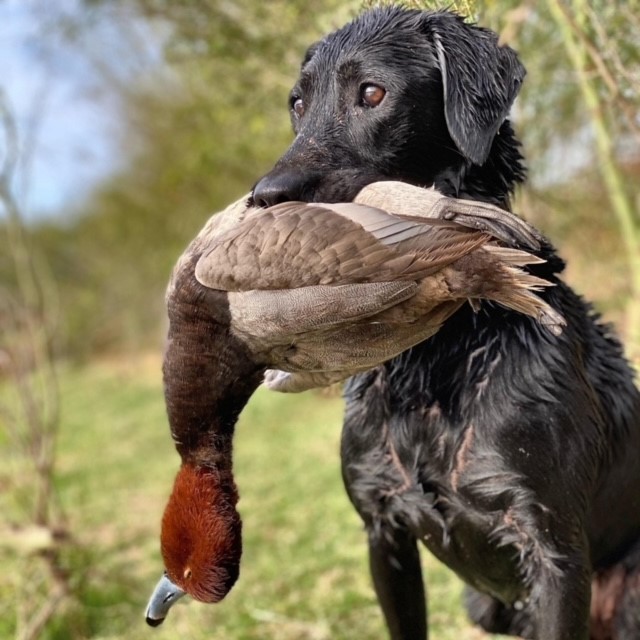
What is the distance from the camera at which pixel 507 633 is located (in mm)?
2326

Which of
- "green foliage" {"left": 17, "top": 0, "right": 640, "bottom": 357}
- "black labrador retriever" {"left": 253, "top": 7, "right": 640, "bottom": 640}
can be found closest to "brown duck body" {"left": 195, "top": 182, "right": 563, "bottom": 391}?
"black labrador retriever" {"left": 253, "top": 7, "right": 640, "bottom": 640}

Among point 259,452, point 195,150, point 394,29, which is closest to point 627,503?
point 394,29

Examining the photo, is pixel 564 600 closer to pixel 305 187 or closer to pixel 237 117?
pixel 305 187

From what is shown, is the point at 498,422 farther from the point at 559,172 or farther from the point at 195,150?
the point at 195,150

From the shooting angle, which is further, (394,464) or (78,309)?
(78,309)

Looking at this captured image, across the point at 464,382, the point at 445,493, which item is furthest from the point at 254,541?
the point at 464,382

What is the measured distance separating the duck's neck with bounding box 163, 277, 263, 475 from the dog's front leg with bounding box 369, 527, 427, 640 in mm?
646

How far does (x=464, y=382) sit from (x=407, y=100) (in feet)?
2.32

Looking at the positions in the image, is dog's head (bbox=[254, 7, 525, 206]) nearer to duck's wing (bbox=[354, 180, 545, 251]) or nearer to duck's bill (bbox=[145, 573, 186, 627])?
duck's wing (bbox=[354, 180, 545, 251])

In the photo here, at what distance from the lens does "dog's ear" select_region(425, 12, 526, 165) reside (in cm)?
177

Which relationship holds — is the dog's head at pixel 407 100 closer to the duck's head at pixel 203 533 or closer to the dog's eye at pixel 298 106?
the dog's eye at pixel 298 106

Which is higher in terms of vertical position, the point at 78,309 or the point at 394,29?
the point at 394,29

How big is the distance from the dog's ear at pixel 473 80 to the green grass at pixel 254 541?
1.60 meters

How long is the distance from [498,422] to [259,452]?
5.90 metres
